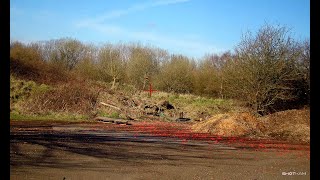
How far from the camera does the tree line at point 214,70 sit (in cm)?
3055

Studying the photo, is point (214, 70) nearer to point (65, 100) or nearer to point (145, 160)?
point (65, 100)

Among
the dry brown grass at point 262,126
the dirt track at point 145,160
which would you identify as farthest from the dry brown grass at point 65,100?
the dirt track at point 145,160

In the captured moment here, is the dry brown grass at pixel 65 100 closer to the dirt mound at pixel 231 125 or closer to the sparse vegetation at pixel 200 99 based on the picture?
the sparse vegetation at pixel 200 99

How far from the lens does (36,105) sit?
90.5ft

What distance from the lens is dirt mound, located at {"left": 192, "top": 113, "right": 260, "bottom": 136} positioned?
19469mm

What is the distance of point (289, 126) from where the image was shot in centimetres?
2022

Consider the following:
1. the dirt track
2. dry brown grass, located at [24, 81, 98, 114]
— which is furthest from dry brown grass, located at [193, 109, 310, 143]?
dry brown grass, located at [24, 81, 98, 114]

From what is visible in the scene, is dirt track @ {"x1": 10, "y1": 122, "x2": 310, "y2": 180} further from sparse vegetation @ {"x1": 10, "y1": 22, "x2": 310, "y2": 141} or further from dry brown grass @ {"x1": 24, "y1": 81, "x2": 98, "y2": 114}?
dry brown grass @ {"x1": 24, "y1": 81, "x2": 98, "y2": 114}

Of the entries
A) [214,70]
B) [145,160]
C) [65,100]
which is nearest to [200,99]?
[214,70]

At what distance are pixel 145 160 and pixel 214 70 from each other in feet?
126

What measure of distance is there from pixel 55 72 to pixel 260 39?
2435 cm

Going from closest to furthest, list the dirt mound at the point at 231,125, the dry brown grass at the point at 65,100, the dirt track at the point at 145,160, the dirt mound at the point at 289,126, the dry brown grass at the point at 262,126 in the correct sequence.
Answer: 1. the dirt track at the point at 145,160
2. the dirt mound at the point at 289,126
3. the dry brown grass at the point at 262,126
4. the dirt mound at the point at 231,125
5. the dry brown grass at the point at 65,100

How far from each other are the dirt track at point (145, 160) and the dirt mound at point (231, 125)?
175 inches

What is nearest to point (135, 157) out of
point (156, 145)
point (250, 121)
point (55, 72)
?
point (156, 145)
